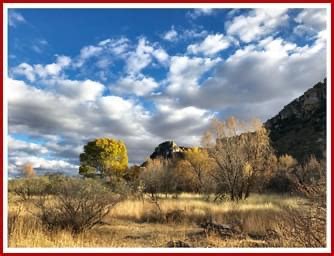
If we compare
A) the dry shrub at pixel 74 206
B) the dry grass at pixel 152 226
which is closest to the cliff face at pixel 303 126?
the dry grass at pixel 152 226

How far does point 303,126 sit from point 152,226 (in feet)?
164

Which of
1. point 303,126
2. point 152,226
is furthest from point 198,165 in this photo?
point 152,226

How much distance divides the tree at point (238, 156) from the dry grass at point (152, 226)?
22.8ft

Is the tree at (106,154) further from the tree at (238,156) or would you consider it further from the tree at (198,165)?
the tree at (238,156)

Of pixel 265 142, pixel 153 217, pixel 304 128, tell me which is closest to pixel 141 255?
pixel 153 217

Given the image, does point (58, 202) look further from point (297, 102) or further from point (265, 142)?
point (297, 102)

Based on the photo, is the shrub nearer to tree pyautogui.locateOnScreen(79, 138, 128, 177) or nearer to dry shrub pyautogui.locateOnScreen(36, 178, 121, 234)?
dry shrub pyautogui.locateOnScreen(36, 178, 121, 234)

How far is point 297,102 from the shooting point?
6744 cm

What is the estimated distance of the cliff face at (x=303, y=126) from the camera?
52.3 m

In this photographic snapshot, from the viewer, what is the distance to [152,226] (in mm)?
15258

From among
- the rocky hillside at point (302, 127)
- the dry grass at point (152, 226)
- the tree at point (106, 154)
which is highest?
the rocky hillside at point (302, 127)

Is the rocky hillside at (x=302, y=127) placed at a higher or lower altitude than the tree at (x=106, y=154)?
higher

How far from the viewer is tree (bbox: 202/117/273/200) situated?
82.7ft

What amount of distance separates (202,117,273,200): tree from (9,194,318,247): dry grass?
6.94 meters
